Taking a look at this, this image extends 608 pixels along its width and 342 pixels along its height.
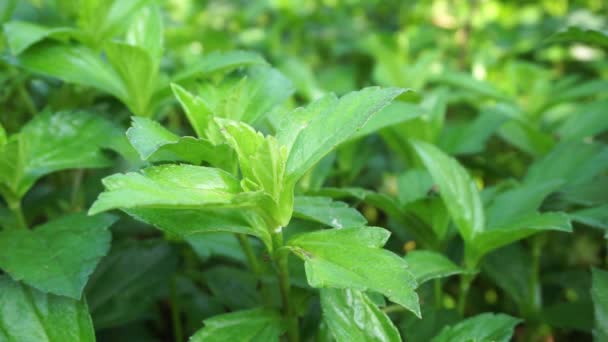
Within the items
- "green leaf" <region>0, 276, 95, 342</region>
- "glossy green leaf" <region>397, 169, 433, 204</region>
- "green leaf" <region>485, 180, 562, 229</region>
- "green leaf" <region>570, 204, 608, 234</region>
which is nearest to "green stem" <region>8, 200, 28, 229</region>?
"green leaf" <region>0, 276, 95, 342</region>

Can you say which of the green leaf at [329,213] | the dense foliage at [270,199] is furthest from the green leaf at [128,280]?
the green leaf at [329,213]

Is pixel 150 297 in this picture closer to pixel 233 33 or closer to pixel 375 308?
pixel 375 308

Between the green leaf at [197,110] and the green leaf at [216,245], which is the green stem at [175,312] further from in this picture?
the green leaf at [197,110]

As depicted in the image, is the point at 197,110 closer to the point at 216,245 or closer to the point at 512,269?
the point at 216,245

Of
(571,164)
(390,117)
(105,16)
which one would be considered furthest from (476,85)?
(105,16)

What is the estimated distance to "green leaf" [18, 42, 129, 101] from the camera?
3.23 feet

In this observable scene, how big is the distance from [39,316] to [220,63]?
460mm

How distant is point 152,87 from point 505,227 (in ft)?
1.98

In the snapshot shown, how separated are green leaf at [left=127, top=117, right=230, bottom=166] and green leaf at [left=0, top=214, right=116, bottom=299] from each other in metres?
0.15

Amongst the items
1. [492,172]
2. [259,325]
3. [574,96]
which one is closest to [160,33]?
[259,325]

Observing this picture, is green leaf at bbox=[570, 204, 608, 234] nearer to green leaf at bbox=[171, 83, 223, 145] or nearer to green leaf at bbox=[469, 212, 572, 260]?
green leaf at bbox=[469, 212, 572, 260]

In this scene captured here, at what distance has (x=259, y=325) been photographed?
0.83 m

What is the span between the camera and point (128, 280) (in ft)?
3.43

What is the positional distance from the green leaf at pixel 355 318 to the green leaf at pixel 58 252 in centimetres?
30
